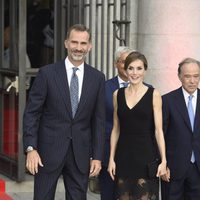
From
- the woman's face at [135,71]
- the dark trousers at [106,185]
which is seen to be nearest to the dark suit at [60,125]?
the woman's face at [135,71]

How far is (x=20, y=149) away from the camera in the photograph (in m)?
7.25

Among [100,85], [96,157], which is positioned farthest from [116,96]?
[96,157]

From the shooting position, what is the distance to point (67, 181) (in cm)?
490

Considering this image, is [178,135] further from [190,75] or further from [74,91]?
[74,91]

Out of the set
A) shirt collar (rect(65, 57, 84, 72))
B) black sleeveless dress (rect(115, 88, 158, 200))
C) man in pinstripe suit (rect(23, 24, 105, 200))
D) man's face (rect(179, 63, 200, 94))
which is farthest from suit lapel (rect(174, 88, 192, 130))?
shirt collar (rect(65, 57, 84, 72))

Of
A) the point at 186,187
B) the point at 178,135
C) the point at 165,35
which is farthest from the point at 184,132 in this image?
the point at 165,35

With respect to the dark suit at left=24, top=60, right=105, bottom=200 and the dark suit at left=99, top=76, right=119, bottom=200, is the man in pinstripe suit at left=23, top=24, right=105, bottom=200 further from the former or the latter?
the dark suit at left=99, top=76, right=119, bottom=200

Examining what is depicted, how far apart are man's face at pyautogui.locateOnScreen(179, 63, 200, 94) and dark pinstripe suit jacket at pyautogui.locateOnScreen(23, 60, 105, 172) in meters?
0.72

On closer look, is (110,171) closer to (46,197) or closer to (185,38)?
(46,197)

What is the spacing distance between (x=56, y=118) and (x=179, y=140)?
1.02 m

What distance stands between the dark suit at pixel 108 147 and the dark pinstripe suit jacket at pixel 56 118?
0.40 m

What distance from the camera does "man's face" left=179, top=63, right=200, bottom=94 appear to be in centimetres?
489

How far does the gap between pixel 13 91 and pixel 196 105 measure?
119 inches

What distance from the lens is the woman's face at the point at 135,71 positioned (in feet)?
15.9
